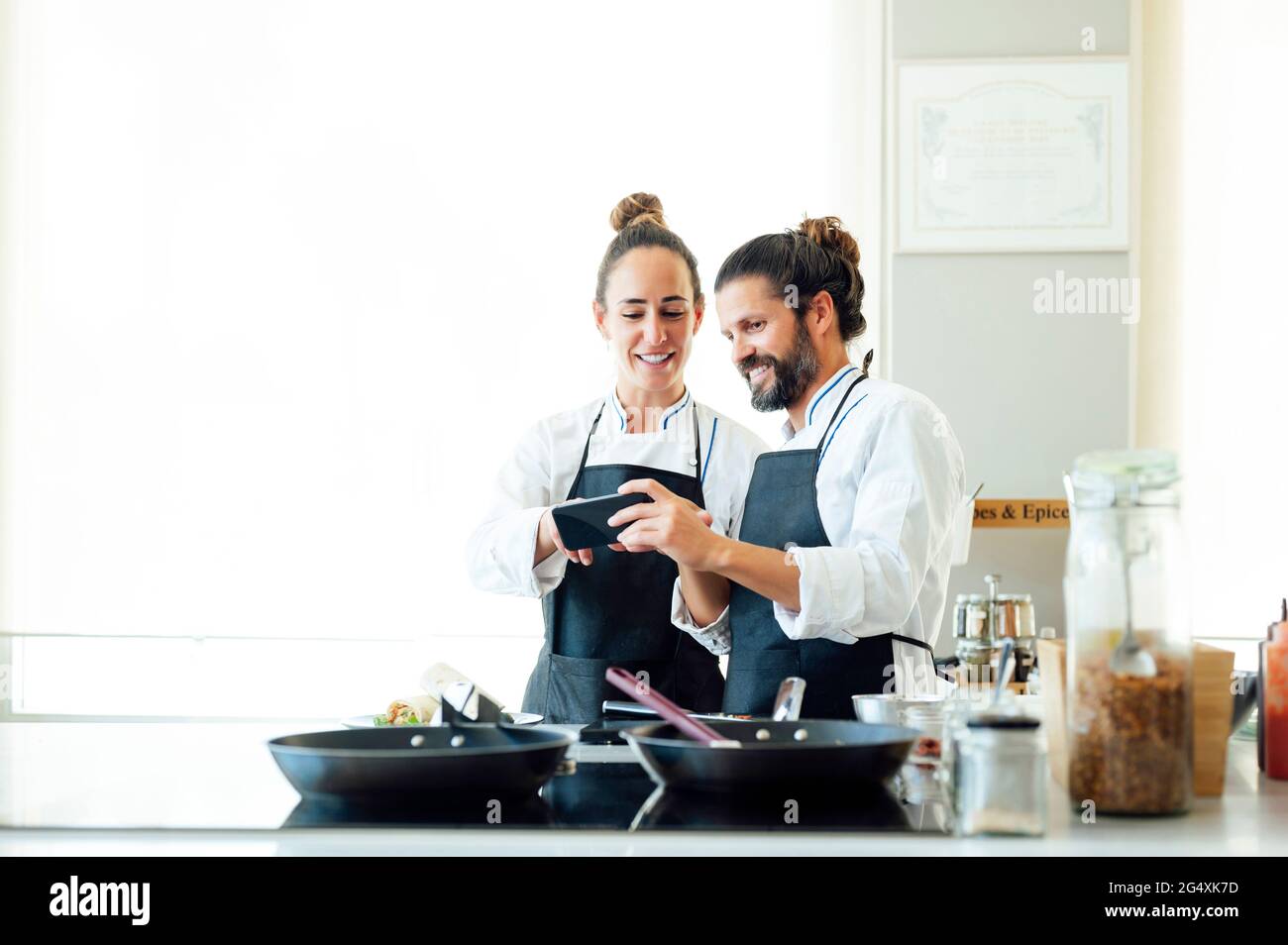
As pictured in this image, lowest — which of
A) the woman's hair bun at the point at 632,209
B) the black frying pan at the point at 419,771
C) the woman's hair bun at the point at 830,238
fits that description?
the black frying pan at the point at 419,771

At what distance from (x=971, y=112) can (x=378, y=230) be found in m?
1.68

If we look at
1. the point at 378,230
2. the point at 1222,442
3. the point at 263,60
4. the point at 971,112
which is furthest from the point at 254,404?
the point at 1222,442

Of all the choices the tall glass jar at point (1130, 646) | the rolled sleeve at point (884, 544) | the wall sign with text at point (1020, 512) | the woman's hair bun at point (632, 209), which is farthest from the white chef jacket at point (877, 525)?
the wall sign with text at point (1020, 512)

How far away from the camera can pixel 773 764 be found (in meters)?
1.03

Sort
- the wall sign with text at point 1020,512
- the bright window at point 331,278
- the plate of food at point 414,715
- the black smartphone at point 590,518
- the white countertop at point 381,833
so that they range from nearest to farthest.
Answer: the white countertop at point 381,833 < the plate of food at point 414,715 < the black smartphone at point 590,518 < the wall sign with text at point 1020,512 < the bright window at point 331,278

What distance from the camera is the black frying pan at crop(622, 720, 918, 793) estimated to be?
1.03 meters

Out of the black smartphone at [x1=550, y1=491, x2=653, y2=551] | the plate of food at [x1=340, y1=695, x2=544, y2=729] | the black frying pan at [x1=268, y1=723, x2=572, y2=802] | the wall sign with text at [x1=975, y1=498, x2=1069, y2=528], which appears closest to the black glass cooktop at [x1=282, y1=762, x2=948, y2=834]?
the black frying pan at [x1=268, y1=723, x2=572, y2=802]

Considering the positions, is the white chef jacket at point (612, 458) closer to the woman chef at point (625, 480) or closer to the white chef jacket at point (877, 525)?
the woman chef at point (625, 480)

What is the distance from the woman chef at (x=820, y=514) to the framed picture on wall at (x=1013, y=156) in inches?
46.3

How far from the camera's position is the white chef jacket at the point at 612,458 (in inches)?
97.3

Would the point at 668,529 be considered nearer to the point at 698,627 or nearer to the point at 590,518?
the point at 590,518

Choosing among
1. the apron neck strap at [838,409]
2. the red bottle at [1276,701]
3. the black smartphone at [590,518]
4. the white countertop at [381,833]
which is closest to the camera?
the white countertop at [381,833]
